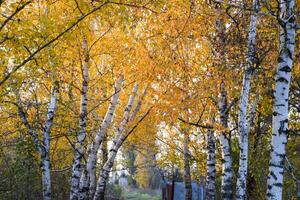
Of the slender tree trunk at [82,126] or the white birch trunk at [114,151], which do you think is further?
the white birch trunk at [114,151]

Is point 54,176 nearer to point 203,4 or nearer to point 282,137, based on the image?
point 203,4

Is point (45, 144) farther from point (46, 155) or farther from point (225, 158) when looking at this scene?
point (225, 158)

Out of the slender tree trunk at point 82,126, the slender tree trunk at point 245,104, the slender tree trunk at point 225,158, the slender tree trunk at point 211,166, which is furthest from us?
the slender tree trunk at point 211,166

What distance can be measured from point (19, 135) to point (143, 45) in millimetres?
5346

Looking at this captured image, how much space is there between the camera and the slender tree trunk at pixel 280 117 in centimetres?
596

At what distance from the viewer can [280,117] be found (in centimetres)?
601

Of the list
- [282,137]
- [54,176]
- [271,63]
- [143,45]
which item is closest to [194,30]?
[143,45]

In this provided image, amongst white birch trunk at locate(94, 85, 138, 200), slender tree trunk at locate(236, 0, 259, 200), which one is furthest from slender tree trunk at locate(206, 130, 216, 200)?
slender tree trunk at locate(236, 0, 259, 200)

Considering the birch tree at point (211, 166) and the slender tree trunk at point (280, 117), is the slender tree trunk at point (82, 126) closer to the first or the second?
the birch tree at point (211, 166)

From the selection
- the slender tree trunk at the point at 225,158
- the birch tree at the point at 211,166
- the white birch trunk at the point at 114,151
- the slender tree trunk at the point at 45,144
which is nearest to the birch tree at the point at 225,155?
the slender tree trunk at the point at 225,158

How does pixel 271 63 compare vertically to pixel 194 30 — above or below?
below

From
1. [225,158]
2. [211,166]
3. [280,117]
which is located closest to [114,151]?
[211,166]

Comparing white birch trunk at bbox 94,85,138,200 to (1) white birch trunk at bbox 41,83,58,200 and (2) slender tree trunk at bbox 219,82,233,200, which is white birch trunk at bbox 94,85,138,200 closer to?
(1) white birch trunk at bbox 41,83,58,200

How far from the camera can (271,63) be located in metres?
9.58
